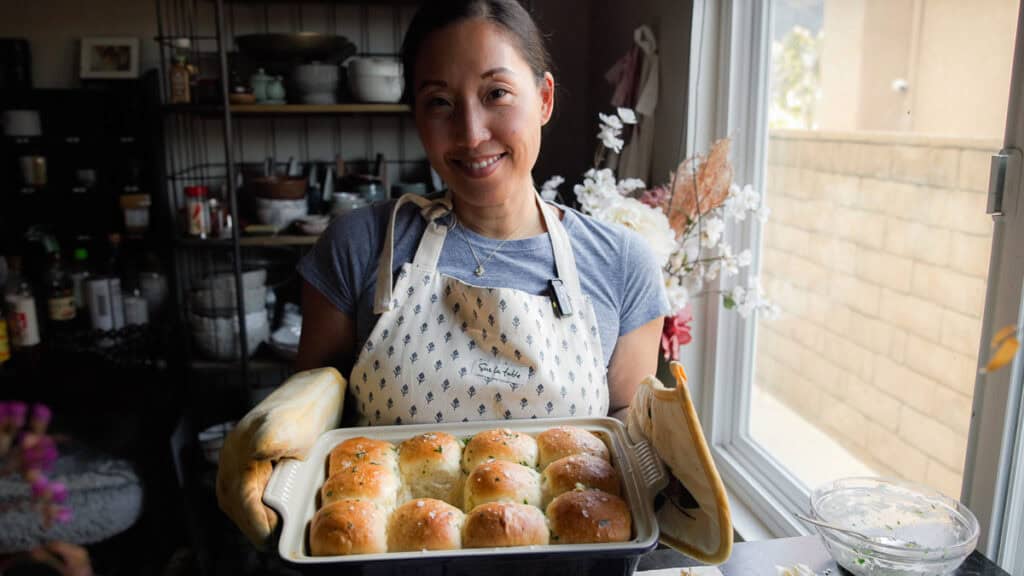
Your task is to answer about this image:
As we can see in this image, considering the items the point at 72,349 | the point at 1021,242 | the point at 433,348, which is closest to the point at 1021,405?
the point at 1021,242

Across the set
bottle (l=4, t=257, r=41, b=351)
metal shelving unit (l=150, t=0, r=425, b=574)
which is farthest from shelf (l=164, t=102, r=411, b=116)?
bottle (l=4, t=257, r=41, b=351)

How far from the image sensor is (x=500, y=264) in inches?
46.8

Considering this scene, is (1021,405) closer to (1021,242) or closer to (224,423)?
(1021,242)

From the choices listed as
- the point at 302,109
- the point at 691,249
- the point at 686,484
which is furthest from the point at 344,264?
the point at 302,109

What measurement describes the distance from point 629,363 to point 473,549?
1.93 ft

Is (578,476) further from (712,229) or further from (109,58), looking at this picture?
(109,58)

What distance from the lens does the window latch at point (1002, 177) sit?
98 cm

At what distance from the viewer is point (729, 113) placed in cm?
172

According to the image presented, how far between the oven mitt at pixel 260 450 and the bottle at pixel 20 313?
6.16 feet

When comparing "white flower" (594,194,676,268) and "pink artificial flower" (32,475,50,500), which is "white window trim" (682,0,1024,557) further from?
"pink artificial flower" (32,475,50,500)

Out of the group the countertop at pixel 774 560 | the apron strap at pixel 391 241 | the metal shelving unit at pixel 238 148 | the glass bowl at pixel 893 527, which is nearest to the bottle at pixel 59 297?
the metal shelving unit at pixel 238 148

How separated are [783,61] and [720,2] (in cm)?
21

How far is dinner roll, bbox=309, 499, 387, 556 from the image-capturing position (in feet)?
2.29

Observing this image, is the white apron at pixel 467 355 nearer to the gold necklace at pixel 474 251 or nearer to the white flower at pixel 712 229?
the gold necklace at pixel 474 251
